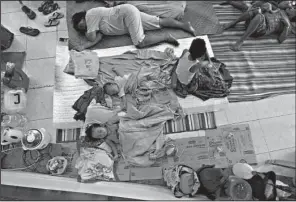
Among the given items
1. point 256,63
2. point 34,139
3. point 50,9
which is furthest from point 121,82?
point 256,63

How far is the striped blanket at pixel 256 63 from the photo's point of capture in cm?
292

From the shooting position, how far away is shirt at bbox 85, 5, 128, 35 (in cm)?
290

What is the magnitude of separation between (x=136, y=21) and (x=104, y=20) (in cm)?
36

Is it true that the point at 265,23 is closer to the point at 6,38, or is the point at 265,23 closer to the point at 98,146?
the point at 98,146

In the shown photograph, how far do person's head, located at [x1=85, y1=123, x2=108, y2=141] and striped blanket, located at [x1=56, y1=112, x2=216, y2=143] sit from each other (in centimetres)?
32

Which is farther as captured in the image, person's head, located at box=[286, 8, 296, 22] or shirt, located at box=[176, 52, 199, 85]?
person's head, located at box=[286, 8, 296, 22]

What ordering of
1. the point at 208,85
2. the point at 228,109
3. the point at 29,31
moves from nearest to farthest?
the point at 208,85
the point at 228,109
the point at 29,31

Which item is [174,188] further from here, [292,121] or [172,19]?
[172,19]

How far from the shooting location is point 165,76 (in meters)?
2.79

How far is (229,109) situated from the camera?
9.21ft

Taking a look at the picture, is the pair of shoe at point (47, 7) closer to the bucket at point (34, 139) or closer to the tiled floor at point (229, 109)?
the tiled floor at point (229, 109)

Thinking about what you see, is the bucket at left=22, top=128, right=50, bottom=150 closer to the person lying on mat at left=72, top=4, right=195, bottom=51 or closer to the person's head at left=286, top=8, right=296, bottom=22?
the person lying on mat at left=72, top=4, right=195, bottom=51

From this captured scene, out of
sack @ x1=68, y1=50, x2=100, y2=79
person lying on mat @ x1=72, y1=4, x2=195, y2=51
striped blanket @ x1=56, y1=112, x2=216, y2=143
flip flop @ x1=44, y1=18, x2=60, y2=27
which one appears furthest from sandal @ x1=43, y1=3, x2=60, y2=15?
striped blanket @ x1=56, y1=112, x2=216, y2=143

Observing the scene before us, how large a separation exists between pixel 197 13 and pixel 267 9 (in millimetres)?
801
